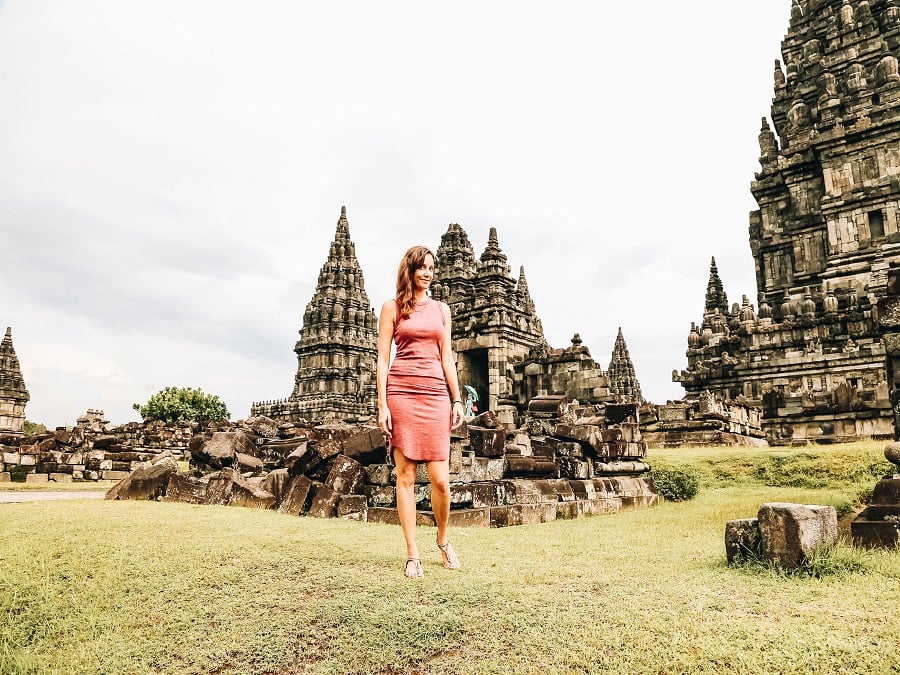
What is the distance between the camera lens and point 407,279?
438cm

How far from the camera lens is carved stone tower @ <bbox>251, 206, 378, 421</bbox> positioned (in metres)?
43.5

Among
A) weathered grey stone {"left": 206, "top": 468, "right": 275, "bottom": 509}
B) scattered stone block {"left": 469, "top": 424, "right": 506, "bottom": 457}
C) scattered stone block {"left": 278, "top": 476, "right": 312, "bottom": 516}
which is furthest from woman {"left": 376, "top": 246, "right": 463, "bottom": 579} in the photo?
weathered grey stone {"left": 206, "top": 468, "right": 275, "bottom": 509}

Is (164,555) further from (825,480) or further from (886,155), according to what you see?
(886,155)

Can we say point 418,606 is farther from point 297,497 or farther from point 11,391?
point 11,391

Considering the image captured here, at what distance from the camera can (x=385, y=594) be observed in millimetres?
3699

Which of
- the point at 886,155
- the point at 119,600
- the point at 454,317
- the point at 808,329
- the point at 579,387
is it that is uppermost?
the point at 886,155

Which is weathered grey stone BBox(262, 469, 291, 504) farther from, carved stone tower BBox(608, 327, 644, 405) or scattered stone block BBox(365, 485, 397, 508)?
carved stone tower BBox(608, 327, 644, 405)

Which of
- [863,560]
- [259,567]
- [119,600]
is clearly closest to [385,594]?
[259,567]

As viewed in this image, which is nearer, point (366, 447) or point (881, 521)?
point (881, 521)

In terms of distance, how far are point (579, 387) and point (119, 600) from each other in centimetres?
1431

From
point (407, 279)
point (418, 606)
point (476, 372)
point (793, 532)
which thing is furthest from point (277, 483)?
point (476, 372)

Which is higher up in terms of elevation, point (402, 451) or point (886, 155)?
point (886, 155)

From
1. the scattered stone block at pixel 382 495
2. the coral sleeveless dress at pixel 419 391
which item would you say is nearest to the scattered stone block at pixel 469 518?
the scattered stone block at pixel 382 495

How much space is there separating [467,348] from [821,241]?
16704 millimetres
